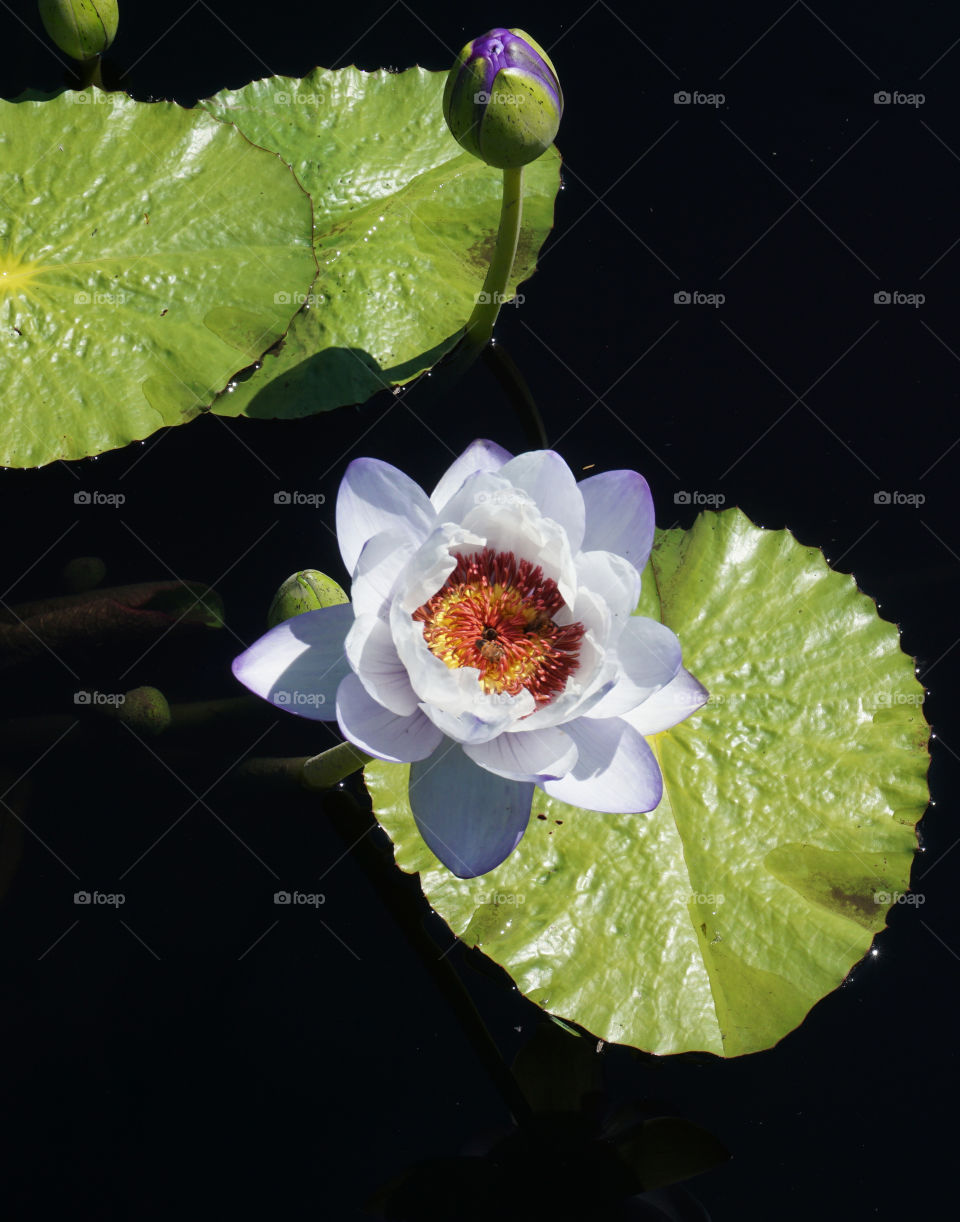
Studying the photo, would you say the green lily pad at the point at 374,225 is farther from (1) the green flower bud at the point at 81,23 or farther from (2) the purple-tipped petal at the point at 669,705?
(2) the purple-tipped petal at the point at 669,705

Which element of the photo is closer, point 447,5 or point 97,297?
point 97,297

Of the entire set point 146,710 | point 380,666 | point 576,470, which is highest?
point 380,666

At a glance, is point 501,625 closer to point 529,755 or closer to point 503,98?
point 529,755

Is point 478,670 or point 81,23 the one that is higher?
point 478,670

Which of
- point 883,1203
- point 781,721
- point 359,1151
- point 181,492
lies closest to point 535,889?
point 781,721

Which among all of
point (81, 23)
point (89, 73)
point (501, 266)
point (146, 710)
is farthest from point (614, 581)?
point (89, 73)

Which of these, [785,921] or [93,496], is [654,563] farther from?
[93,496]

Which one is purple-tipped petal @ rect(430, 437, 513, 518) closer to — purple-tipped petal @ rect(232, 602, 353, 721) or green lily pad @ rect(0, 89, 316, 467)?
purple-tipped petal @ rect(232, 602, 353, 721)
